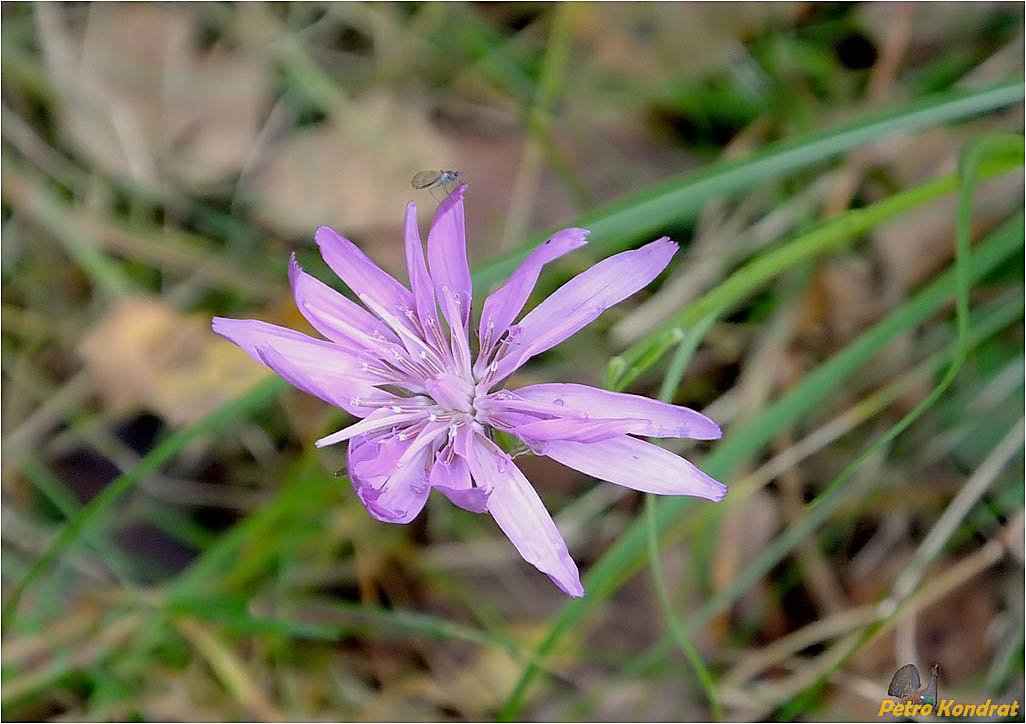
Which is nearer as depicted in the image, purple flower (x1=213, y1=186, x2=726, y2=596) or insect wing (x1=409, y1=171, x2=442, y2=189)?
purple flower (x1=213, y1=186, x2=726, y2=596)

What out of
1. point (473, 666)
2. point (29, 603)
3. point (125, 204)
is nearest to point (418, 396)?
point (473, 666)

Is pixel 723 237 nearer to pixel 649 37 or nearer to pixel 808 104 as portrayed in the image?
pixel 808 104

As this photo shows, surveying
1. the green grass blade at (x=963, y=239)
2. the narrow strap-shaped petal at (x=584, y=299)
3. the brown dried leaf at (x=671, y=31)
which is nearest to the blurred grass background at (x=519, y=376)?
the brown dried leaf at (x=671, y=31)

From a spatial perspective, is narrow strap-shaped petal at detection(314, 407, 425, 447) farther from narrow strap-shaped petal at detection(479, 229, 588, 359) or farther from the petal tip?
the petal tip

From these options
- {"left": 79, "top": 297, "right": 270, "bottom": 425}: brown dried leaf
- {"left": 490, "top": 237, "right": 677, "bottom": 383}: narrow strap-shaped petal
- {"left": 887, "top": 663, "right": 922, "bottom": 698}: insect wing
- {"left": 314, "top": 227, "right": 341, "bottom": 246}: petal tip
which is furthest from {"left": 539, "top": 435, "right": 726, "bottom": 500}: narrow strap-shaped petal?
{"left": 79, "top": 297, "right": 270, "bottom": 425}: brown dried leaf

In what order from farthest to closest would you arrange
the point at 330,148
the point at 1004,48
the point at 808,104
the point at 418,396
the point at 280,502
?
the point at 330,148
the point at 808,104
the point at 1004,48
the point at 280,502
the point at 418,396

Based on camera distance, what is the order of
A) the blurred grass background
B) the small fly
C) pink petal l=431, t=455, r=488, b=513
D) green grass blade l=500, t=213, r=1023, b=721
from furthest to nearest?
1. the blurred grass background
2. green grass blade l=500, t=213, r=1023, b=721
3. the small fly
4. pink petal l=431, t=455, r=488, b=513
